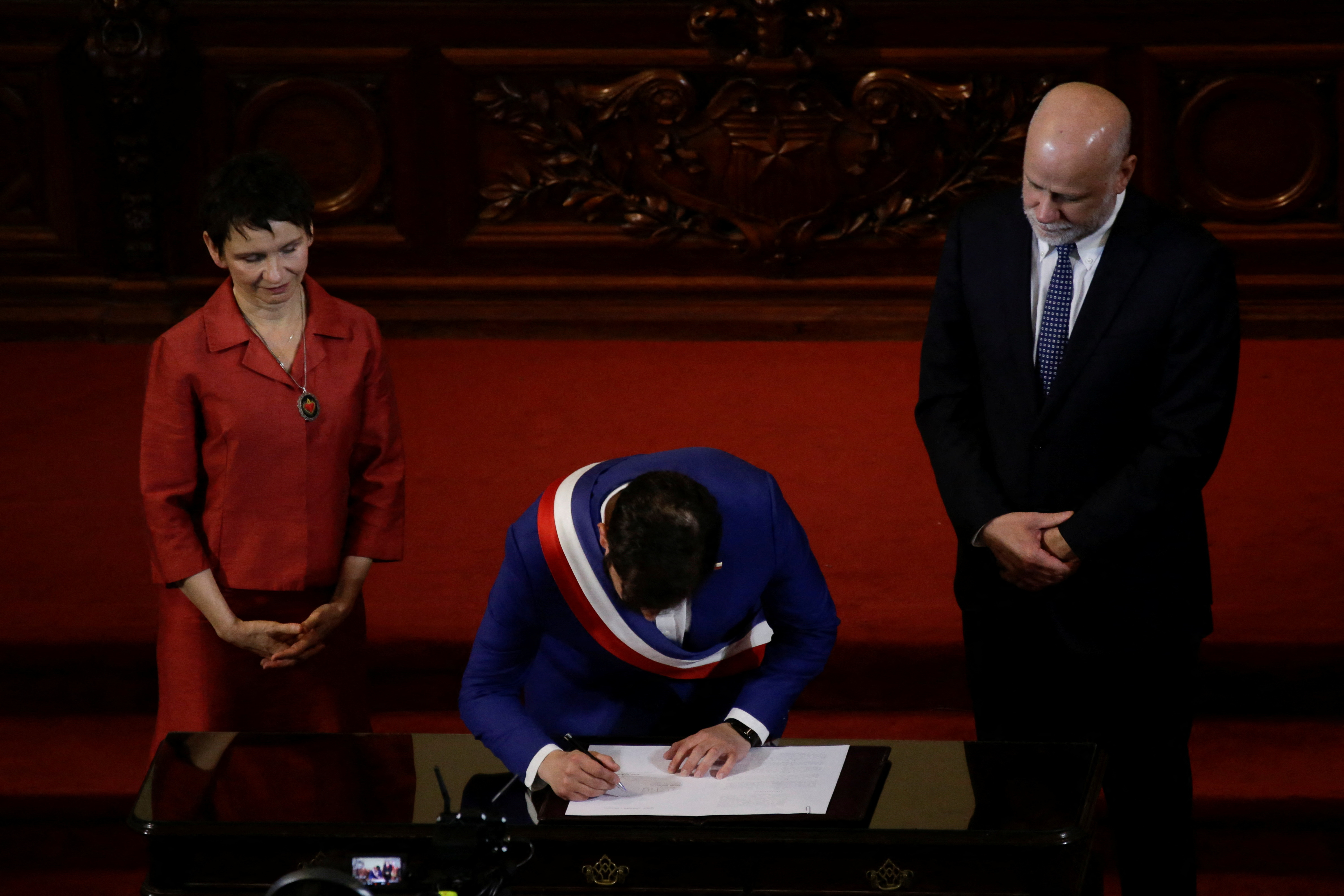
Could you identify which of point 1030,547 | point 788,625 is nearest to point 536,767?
point 788,625

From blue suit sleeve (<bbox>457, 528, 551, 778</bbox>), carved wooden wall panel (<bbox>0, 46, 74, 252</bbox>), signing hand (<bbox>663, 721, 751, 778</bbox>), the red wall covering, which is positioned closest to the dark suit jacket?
signing hand (<bbox>663, 721, 751, 778</bbox>)

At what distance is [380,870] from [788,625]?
0.84m

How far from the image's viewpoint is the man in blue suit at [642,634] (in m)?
Answer: 2.43

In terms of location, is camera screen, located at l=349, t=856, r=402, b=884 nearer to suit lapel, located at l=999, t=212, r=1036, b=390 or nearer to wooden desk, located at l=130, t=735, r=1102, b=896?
wooden desk, located at l=130, t=735, r=1102, b=896

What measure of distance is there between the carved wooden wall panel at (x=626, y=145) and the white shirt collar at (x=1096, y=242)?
2517mm

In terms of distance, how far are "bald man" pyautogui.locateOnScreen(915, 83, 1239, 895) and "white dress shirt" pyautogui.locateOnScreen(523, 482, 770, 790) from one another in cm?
53

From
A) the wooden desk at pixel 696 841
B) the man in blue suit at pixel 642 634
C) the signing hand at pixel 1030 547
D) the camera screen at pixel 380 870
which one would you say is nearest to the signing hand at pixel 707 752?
the man in blue suit at pixel 642 634

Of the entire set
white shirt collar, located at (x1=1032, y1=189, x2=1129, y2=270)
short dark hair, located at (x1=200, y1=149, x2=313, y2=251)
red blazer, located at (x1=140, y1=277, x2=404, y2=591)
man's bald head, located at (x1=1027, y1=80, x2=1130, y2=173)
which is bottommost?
red blazer, located at (x1=140, y1=277, x2=404, y2=591)

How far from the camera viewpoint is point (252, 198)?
8.98 ft

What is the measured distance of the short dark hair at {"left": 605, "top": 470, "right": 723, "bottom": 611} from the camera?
7.50ft

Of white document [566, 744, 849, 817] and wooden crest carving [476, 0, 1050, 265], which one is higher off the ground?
wooden crest carving [476, 0, 1050, 265]

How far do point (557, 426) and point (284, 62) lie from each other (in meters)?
1.59

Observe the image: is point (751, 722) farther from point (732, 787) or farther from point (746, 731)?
point (732, 787)

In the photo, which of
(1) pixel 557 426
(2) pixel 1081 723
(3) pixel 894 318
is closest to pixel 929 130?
(3) pixel 894 318
